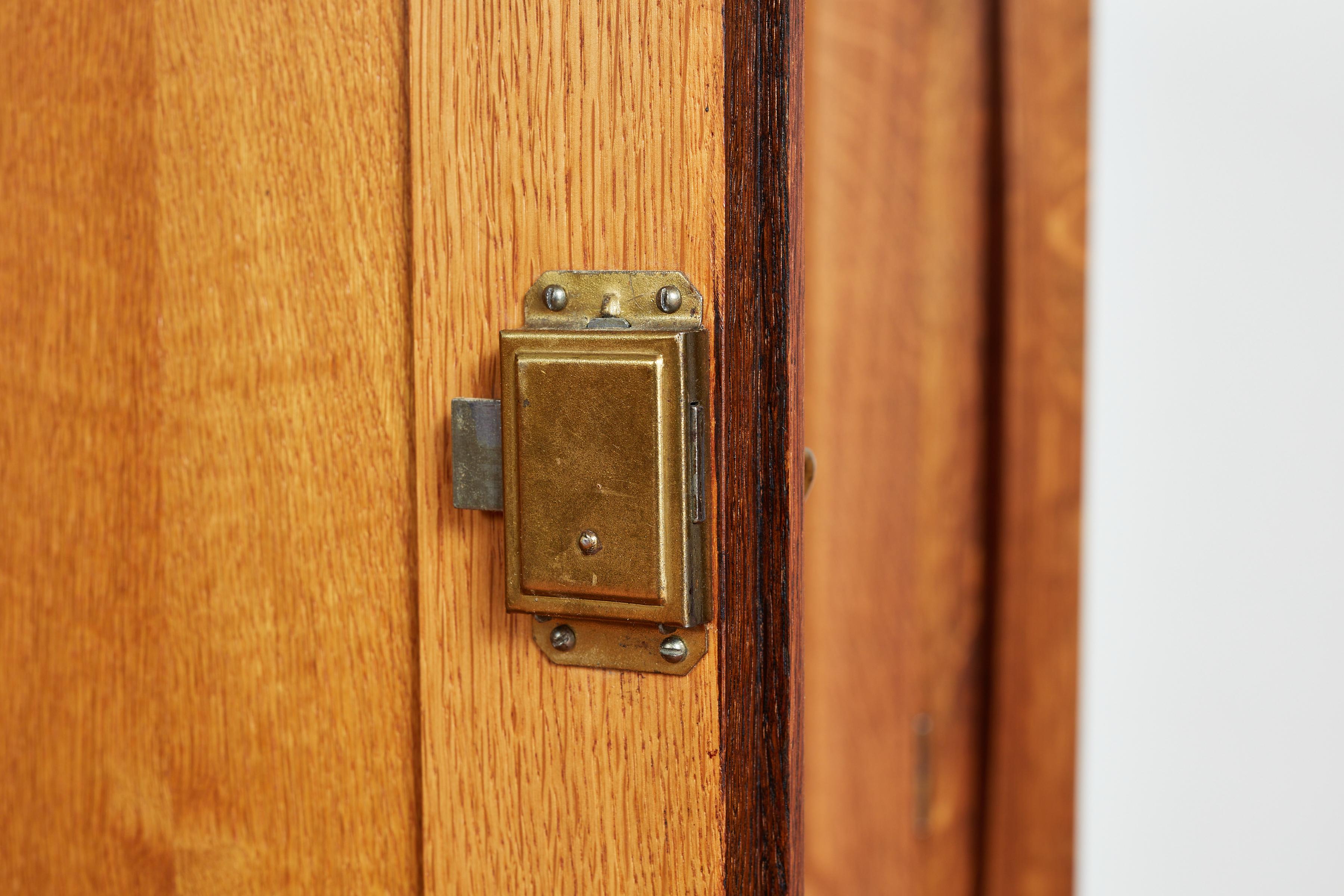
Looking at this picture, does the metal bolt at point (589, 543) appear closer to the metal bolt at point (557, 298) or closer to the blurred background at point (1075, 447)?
the metal bolt at point (557, 298)

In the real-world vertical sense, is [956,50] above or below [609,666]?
above

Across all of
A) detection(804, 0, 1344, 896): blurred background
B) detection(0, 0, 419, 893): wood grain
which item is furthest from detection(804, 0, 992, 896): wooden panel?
detection(0, 0, 419, 893): wood grain

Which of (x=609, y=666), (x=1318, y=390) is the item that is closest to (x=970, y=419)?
(x=1318, y=390)

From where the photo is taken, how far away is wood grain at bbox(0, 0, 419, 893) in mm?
365

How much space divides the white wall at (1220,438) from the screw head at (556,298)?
1.81ft

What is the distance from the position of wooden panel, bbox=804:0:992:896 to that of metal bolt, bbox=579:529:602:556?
54 centimetres

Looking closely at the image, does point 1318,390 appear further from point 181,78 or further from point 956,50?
point 181,78

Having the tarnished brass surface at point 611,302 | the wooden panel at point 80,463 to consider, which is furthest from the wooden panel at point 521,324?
the wooden panel at point 80,463

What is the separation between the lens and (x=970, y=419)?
2.74 feet

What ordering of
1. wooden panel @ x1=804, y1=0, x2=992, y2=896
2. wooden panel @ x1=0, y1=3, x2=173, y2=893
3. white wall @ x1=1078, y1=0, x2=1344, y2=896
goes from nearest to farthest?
wooden panel @ x1=0, y1=3, x2=173, y2=893 → white wall @ x1=1078, y1=0, x2=1344, y2=896 → wooden panel @ x1=804, y1=0, x2=992, y2=896

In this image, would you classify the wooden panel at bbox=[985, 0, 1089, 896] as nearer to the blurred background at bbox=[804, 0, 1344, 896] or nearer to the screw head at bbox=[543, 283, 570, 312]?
the blurred background at bbox=[804, 0, 1344, 896]

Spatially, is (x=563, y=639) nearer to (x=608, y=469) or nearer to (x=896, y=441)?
(x=608, y=469)

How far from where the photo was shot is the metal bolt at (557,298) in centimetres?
33

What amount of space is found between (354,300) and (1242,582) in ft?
2.05
